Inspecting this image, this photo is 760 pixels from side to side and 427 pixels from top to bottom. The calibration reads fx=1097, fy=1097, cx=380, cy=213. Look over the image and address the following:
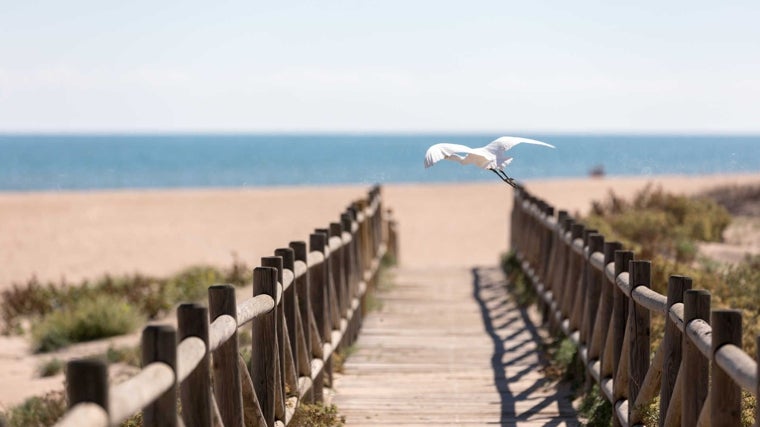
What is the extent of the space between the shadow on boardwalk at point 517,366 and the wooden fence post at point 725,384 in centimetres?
305

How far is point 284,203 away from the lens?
127 feet

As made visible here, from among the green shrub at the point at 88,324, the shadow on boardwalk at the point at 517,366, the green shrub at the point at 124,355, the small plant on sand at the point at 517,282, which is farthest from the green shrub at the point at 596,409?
the green shrub at the point at 88,324

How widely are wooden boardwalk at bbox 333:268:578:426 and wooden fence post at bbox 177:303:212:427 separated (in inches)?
121

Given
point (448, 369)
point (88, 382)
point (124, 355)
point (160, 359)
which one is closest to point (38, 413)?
point (124, 355)

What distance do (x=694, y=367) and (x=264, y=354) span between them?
216cm

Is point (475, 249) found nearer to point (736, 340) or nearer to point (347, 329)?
point (347, 329)

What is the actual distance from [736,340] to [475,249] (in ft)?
69.5

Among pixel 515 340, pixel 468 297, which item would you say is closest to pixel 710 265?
pixel 468 297

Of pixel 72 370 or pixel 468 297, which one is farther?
pixel 468 297

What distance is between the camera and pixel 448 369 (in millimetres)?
9055

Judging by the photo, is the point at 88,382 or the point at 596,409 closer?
the point at 88,382

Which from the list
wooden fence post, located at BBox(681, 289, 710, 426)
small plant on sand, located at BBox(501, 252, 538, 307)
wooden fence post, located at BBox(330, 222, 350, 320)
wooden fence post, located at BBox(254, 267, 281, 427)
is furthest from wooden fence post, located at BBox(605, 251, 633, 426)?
small plant on sand, located at BBox(501, 252, 538, 307)

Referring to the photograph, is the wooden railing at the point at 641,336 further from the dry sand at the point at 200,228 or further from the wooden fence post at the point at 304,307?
the dry sand at the point at 200,228

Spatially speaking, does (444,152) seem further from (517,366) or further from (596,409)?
(517,366)
